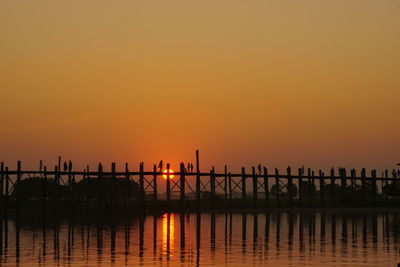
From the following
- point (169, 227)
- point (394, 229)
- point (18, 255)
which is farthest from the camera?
point (169, 227)

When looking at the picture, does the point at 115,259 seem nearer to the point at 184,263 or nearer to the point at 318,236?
the point at 184,263

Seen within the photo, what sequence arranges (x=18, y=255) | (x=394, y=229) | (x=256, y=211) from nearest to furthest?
(x=18, y=255) → (x=394, y=229) → (x=256, y=211)

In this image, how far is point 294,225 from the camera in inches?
2125

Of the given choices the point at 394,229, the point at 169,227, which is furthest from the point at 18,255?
the point at 394,229

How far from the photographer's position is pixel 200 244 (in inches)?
1518

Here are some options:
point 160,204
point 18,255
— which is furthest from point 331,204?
point 18,255

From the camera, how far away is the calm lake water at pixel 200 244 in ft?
103

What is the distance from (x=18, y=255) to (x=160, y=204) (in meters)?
46.6

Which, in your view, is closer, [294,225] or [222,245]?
[222,245]

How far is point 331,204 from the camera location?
85062 mm

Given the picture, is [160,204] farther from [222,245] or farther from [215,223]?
[222,245]

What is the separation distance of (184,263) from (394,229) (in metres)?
21.5

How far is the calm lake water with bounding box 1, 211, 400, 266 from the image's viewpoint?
103ft

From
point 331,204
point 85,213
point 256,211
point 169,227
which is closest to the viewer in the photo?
point 169,227
